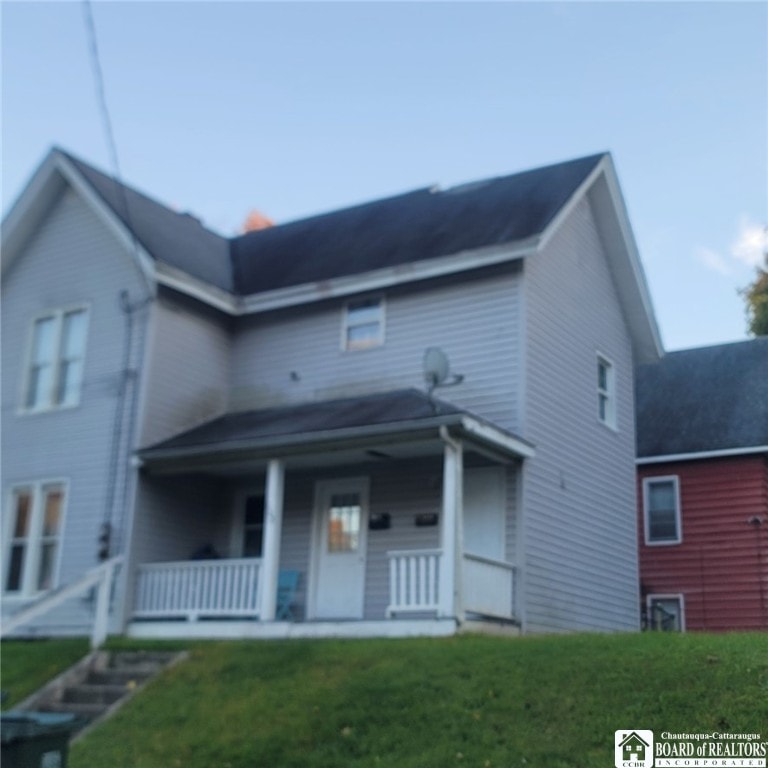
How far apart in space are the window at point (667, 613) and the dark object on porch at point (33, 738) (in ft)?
45.5

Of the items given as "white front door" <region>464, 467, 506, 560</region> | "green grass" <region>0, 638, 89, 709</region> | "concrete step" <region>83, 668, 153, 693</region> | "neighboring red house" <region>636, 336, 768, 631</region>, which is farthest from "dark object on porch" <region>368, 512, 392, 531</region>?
"neighboring red house" <region>636, 336, 768, 631</region>

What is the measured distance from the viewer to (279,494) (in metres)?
15.0

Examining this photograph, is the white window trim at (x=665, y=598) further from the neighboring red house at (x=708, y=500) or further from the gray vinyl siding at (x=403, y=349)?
the gray vinyl siding at (x=403, y=349)

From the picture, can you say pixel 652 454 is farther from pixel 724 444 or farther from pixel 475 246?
pixel 475 246

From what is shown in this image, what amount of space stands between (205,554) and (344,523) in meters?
2.28

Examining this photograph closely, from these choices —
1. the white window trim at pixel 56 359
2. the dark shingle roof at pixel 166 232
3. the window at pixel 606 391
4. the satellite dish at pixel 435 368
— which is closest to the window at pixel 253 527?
the white window trim at pixel 56 359

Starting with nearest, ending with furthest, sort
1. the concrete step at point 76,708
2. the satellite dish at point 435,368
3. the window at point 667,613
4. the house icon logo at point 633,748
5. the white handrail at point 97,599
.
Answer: the house icon logo at point 633,748, the concrete step at point 76,708, the white handrail at point 97,599, the satellite dish at point 435,368, the window at point 667,613

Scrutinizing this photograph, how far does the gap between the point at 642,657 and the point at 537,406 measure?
6.21m

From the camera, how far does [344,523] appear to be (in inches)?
635

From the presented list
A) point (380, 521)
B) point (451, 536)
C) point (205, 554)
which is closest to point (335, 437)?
point (380, 521)

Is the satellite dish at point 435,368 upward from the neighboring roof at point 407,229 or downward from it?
downward

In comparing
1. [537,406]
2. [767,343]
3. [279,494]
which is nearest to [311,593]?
[279,494]

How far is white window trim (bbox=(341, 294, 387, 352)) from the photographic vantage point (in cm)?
1672

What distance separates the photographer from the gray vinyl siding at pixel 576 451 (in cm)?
1526
